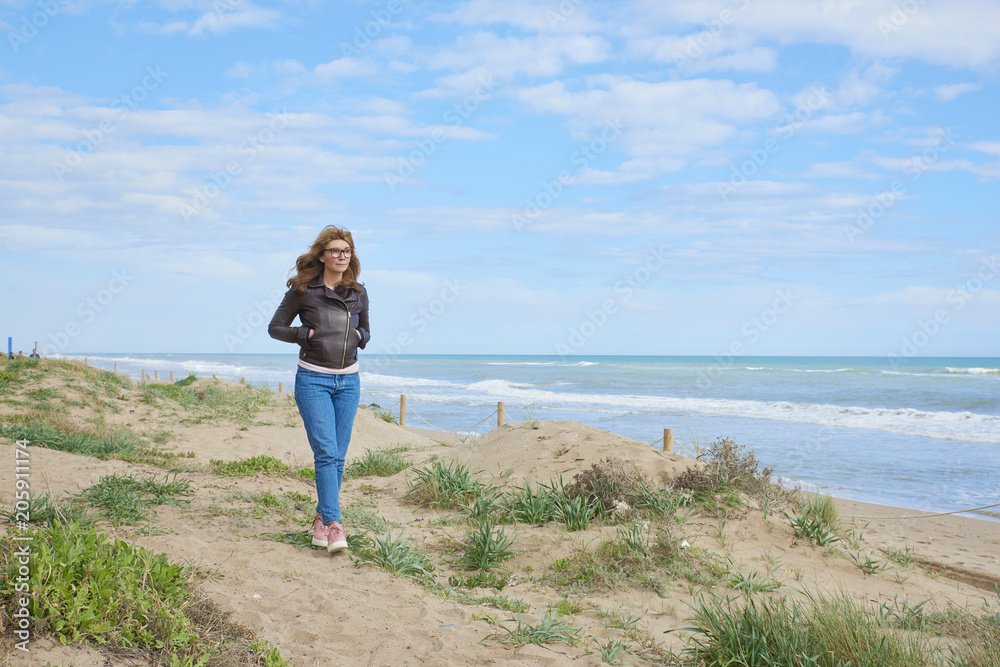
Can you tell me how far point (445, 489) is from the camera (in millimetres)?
6539

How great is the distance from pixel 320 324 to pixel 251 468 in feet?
11.5

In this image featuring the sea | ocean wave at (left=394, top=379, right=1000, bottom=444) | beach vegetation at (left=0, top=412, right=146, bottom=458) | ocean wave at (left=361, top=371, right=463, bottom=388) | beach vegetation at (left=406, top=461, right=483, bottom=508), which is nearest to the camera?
beach vegetation at (left=406, top=461, right=483, bottom=508)

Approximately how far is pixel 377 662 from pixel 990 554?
6.95 metres

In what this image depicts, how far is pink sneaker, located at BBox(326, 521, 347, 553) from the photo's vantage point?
4344mm

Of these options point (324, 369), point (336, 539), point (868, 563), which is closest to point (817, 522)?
point (868, 563)

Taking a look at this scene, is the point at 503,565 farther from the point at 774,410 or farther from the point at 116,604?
the point at 774,410

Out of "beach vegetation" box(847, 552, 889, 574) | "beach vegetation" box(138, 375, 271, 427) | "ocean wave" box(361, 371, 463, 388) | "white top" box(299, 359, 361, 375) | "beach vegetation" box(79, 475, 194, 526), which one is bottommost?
"ocean wave" box(361, 371, 463, 388)

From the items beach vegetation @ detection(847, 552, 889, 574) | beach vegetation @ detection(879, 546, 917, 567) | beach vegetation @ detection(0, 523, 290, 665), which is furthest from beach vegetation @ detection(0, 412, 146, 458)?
beach vegetation @ detection(879, 546, 917, 567)

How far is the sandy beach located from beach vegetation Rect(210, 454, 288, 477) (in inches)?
3.9

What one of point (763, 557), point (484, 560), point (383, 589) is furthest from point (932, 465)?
point (383, 589)

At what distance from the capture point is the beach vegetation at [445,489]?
6.44 m

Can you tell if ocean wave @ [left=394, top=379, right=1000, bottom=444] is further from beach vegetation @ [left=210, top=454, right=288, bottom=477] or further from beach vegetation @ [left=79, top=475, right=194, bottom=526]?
beach vegetation @ [left=79, top=475, right=194, bottom=526]

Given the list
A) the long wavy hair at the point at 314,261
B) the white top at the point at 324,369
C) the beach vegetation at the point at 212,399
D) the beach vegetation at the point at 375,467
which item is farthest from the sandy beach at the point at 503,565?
the beach vegetation at the point at 212,399

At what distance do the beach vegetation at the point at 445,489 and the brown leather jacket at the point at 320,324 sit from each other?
2.48 meters
